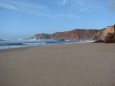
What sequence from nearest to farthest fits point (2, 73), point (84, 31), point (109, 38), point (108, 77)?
point (108, 77)
point (2, 73)
point (109, 38)
point (84, 31)

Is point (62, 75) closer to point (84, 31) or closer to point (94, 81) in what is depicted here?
point (94, 81)

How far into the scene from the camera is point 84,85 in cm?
380

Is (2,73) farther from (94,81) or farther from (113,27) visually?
(113,27)

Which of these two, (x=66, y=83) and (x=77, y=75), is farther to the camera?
(x=77, y=75)

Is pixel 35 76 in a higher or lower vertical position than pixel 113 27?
lower

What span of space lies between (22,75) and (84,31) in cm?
9965

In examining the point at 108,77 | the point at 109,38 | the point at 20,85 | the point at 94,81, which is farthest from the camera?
the point at 109,38

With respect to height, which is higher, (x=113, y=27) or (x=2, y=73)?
(x=113, y=27)

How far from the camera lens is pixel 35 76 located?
4.52 meters

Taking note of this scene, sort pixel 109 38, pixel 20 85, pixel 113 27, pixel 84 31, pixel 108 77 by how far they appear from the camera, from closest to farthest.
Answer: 1. pixel 20 85
2. pixel 108 77
3. pixel 109 38
4. pixel 113 27
5. pixel 84 31

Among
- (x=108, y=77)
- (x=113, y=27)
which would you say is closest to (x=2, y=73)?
(x=108, y=77)

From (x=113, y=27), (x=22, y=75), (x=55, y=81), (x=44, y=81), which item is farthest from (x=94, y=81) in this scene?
(x=113, y=27)

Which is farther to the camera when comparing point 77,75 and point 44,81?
point 77,75

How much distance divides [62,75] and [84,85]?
3.09 ft
